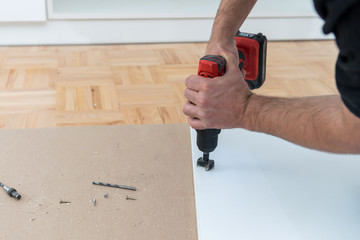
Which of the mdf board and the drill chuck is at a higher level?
the drill chuck

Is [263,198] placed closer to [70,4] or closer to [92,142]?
[92,142]

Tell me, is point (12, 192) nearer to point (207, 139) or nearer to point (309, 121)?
point (207, 139)

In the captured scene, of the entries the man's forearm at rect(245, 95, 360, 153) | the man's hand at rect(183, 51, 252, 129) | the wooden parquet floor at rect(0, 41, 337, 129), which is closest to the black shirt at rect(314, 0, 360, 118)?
the man's forearm at rect(245, 95, 360, 153)

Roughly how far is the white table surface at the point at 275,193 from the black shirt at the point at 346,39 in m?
0.33

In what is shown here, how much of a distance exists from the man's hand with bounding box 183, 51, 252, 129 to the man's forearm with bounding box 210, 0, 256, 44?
0.21m

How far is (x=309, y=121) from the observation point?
0.73 meters

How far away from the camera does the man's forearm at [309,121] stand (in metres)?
0.67

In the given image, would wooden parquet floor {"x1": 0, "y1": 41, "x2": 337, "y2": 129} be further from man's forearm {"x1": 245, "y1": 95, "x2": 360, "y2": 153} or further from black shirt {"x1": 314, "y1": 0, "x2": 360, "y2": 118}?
black shirt {"x1": 314, "y1": 0, "x2": 360, "y2": 118}

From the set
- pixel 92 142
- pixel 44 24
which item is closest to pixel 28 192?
pixel 92 142

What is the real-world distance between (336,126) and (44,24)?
6.40 feet

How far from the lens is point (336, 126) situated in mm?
676

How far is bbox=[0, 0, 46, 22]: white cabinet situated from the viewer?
2207 mm

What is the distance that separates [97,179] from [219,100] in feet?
1.84

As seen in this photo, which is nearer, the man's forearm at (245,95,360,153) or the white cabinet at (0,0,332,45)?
the man's forearm at (245,95,360,153)
